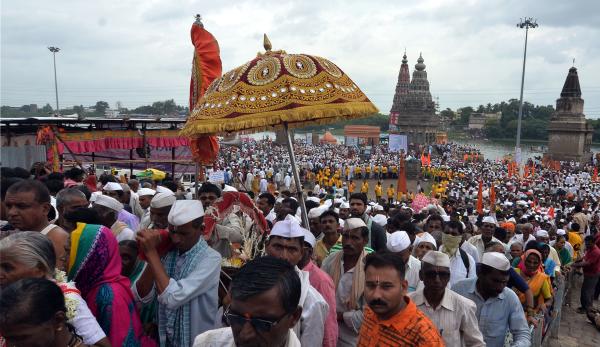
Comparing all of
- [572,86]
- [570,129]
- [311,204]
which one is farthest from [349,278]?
[572,86]

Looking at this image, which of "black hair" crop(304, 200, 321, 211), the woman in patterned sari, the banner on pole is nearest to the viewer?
the woman in patterned sari

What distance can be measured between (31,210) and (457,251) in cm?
370

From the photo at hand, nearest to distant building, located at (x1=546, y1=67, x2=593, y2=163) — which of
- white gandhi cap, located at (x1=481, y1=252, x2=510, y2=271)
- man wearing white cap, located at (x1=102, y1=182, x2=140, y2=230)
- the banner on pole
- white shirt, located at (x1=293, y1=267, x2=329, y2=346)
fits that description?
the banner on pole

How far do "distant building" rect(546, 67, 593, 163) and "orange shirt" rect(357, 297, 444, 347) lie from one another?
45.1 m

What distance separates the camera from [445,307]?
9.46ft

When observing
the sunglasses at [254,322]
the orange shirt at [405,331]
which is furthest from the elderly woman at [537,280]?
the sunglasses at [254,322]

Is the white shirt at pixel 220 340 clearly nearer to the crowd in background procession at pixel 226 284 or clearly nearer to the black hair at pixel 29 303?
the crowd in background procession at pixel 226 284

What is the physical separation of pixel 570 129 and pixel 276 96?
4564 centimetres

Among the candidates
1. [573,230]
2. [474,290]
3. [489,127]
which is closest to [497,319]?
[474,290]

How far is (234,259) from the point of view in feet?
10.7

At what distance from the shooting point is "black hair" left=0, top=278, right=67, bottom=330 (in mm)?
1644

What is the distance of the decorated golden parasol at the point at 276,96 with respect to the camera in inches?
128

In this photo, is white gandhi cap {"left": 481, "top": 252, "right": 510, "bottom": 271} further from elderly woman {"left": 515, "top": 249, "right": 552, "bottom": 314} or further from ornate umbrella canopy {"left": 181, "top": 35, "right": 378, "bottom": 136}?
elderly woman {"left": 515, "top": 249, "right": 552, "bottom": 314}

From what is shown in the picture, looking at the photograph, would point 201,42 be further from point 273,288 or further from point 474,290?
point 273,288
